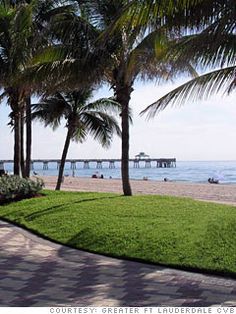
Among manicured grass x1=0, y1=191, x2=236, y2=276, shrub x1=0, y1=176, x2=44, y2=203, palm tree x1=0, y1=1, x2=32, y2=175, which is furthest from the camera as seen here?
palm tree x1=0, y1=1, x2=32, y2=175

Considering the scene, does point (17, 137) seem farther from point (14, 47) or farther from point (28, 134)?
point (14, 47)

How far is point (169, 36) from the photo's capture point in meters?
7.64

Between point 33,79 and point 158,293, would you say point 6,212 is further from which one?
point 158,293

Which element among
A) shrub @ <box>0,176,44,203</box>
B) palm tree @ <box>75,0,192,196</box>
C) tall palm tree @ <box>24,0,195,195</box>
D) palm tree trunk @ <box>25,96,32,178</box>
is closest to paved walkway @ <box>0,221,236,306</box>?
palm tree @ <box>75,0,192,196</box>

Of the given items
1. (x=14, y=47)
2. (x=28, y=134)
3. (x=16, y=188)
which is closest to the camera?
Result: (x=16, y=188)

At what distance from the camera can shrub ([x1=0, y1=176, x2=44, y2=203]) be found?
560 inches

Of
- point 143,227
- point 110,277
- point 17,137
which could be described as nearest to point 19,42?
point 17,137

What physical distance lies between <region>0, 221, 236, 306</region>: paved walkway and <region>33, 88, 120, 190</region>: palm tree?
12.9m

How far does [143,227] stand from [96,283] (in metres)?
3.37

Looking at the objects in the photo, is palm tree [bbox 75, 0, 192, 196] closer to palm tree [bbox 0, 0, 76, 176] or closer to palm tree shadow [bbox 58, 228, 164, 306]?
palm tree [bbox 0, 0, 76, 176]

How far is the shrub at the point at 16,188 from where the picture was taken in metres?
14.2

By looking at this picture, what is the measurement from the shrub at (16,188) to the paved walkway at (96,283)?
689 centimetres

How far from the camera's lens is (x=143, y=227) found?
8.90 metres

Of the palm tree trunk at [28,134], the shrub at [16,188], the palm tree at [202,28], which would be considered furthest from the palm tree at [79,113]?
the palm tree at [202,28]
